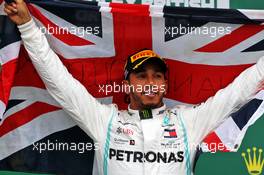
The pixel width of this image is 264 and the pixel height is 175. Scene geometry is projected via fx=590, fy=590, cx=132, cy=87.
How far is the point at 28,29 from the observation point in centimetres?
213

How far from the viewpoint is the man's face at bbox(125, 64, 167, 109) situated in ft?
7.34

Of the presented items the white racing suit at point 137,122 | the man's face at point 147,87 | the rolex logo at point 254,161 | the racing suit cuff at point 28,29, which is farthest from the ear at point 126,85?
the rolex logo at point 254,161

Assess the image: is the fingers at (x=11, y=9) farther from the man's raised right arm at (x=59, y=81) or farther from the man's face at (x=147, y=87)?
the man's face at (x=147, y=87)

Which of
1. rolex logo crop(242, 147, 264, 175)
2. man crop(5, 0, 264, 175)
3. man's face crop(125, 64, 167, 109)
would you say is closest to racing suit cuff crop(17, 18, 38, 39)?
man crop(5, 0, 264, 175)

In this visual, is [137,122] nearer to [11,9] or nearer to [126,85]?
[126,85]

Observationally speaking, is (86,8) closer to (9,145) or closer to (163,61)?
(163,61)

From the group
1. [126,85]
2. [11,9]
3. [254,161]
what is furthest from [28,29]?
[254,161]

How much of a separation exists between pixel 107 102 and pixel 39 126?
0.97 ft

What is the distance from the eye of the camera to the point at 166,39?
2.39 meters

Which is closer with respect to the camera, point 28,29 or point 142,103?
point 28,29

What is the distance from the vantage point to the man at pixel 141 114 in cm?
217

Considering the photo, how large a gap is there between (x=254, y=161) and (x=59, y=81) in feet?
3.01

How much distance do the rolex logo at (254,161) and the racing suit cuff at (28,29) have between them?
103cm

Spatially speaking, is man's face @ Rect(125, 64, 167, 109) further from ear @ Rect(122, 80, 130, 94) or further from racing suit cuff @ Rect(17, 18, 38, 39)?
racing suit cuff @ Rect(17, 18, 38, 39)
